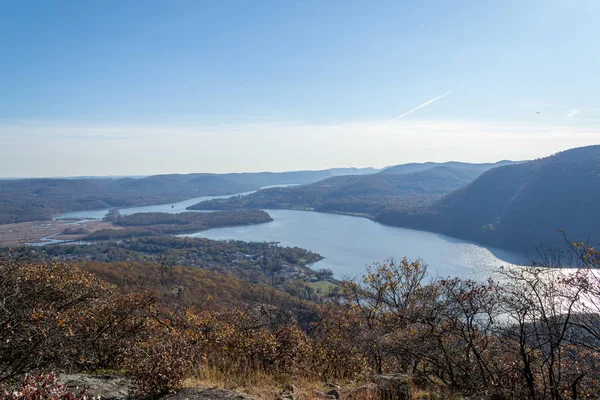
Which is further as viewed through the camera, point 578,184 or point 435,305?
point 578,184

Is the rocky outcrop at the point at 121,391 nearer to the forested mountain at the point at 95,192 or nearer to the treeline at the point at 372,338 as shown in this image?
the treeline at the point at 372,338

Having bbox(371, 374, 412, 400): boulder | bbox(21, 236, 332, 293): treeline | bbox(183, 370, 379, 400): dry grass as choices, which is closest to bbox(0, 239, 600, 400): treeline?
bbox(183, 370, 379, 400): dry grass

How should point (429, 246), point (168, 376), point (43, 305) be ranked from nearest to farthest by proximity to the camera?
point (168, 376) → point (43, 305) → point (429, 246)

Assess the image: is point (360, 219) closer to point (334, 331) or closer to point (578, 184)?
point (578, 184)

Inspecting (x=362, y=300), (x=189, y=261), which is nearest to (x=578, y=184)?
(x=189, y=261)

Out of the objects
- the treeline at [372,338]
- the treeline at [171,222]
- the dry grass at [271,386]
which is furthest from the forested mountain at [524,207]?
the dry grass at [271,386]

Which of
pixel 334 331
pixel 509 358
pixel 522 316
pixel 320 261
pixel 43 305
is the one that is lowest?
pixel 320 261
